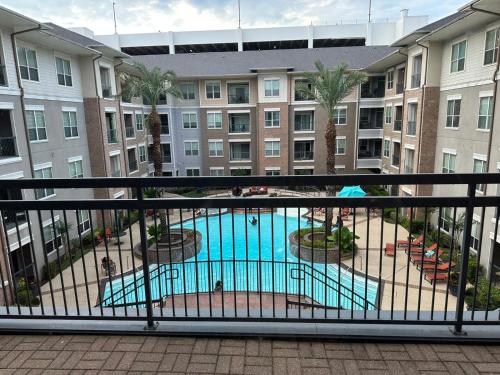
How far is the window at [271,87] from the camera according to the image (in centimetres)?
3033

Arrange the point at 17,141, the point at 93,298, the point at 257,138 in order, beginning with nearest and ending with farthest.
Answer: the point at 93,298
the point at 17,141
the point at 257,138

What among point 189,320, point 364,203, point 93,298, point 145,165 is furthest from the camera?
point 145,165

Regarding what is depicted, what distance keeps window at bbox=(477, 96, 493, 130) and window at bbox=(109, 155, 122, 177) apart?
20890 millimetres

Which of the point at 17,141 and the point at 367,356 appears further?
the point at 17,141

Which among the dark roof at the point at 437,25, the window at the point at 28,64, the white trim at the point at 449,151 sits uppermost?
the dark roof at the point at 437,25

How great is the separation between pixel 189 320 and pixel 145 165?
90.9ft

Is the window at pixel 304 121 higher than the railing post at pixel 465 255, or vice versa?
the window at pixel 304 121

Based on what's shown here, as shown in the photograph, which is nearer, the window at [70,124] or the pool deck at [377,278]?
the pool deck at [377,278]

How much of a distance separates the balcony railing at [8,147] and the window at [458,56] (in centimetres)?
2134

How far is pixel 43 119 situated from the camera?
55.5 ft

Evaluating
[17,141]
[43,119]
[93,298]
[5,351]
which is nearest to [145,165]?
[43,119]

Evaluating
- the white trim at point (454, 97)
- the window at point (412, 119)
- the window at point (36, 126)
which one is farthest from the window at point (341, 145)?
the window at point (36, 126)

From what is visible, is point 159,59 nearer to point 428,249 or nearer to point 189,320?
point 428,249

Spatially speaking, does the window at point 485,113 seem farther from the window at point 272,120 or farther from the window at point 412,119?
the window at point 272,120
